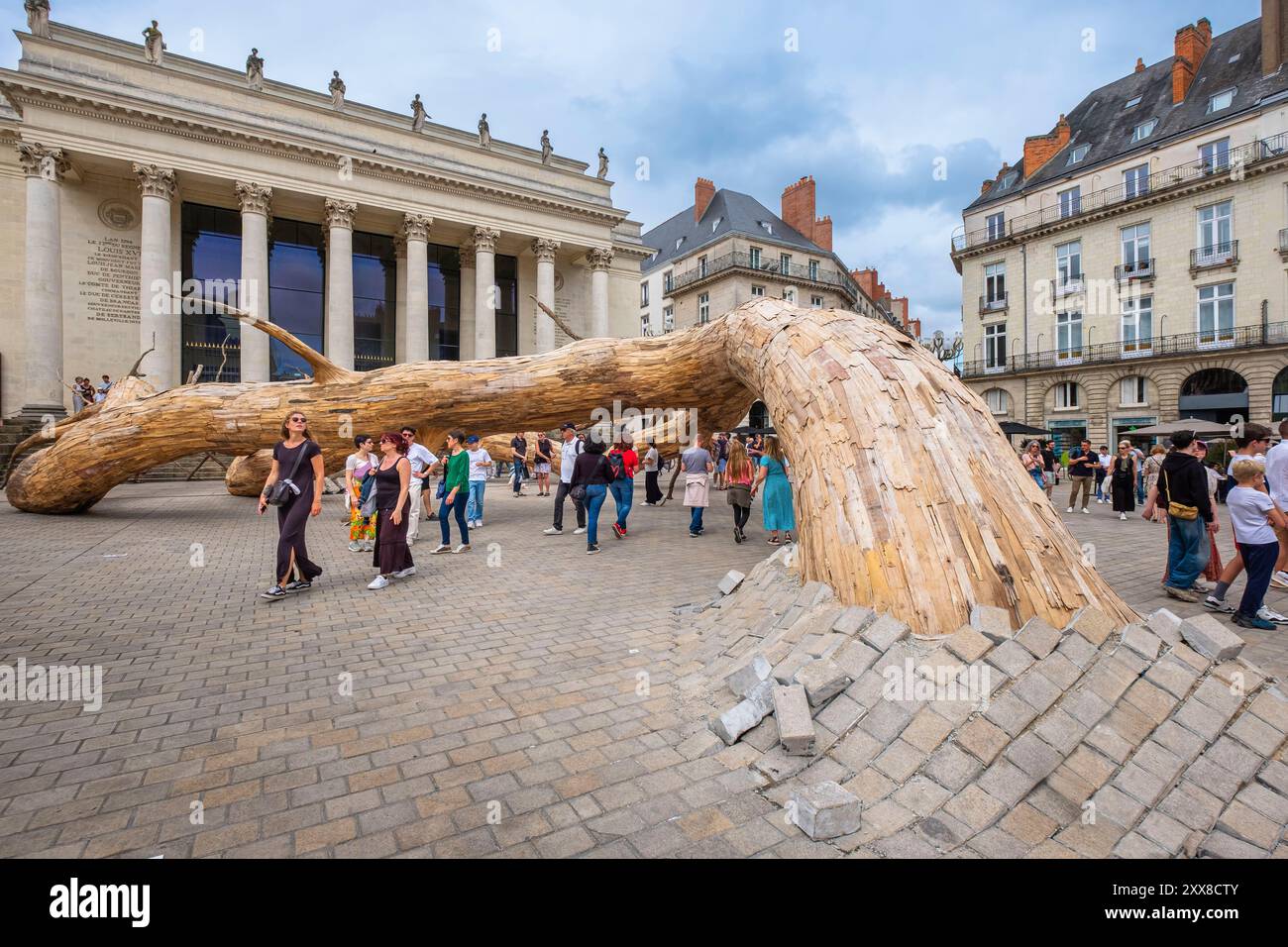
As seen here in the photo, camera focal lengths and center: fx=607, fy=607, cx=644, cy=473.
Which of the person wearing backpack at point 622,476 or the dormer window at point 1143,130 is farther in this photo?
the dormer window at point 1143,130

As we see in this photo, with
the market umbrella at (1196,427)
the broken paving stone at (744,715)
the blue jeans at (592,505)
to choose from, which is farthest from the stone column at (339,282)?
the market umbrella at (1196,427)

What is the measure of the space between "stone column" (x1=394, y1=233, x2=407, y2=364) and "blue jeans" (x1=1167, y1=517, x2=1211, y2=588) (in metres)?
33.9

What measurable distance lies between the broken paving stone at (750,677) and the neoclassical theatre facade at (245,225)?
80.1 feet

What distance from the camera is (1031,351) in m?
36.9

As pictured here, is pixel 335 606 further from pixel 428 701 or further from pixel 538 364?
pixel 538 364

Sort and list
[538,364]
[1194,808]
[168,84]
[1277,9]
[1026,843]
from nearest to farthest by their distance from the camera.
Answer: [1026,843] → [1194,808] → [538,364] → [168,84] → [1277,9]

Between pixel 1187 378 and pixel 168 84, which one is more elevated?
pixel 168 84

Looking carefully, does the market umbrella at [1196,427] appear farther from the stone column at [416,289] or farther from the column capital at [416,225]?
the column capital at [416,225]

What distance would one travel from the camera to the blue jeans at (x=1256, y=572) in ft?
18.1

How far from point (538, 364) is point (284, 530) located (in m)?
5.82

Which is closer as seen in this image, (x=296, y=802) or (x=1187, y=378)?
(x=296, y=802)

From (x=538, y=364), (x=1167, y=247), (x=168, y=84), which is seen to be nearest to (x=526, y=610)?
(x=538, y=364)

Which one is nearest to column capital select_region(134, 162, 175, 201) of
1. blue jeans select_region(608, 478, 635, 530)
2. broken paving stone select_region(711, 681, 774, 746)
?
blue jeans select_region(608, 478, 635, 530)

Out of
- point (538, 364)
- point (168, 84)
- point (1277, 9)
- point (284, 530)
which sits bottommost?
point (284, 530)
